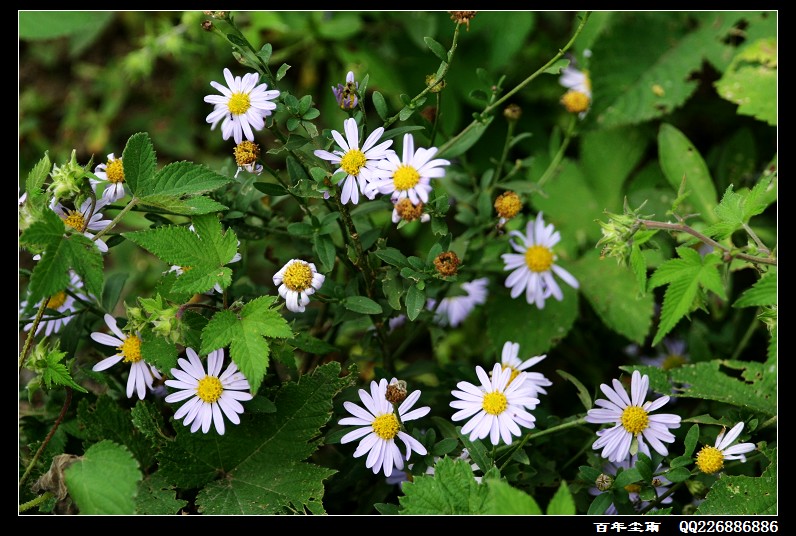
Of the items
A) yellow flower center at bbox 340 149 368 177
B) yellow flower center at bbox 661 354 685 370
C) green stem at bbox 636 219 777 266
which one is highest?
yellow flower center at bbox 340 149 368 177

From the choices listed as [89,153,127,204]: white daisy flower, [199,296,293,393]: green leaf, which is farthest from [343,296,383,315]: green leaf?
[89,153,127,204]: white daisy flower

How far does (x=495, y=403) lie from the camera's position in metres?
1.51

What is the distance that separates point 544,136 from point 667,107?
19.3 inches

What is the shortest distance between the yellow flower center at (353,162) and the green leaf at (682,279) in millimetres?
617

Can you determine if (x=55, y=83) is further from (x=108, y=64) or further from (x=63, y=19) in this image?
(x=63, y=19)

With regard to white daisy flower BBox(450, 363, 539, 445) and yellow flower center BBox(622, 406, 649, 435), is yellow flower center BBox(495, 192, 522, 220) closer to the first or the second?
white daisy flower BBox(450, 363, 539, 445)

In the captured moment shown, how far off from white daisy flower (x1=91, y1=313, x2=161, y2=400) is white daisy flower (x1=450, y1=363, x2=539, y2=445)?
64 centimetres

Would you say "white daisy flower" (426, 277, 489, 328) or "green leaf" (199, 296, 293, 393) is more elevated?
"white daisy flower" (426, 277, 489, 328)

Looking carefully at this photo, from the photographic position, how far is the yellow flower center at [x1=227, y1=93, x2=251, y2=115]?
1479 mm

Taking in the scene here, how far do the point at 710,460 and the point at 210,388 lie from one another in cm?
101

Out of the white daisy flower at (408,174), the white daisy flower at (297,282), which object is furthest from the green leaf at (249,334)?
the white daisy flower at (408,174)

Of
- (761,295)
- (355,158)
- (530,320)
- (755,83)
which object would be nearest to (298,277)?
(355,158)

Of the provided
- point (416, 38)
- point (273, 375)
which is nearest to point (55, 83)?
point (416, 38)

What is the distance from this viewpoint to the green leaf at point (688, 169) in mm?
2053
